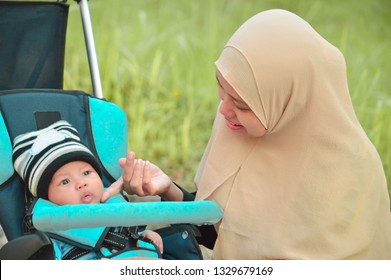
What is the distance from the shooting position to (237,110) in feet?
7.17

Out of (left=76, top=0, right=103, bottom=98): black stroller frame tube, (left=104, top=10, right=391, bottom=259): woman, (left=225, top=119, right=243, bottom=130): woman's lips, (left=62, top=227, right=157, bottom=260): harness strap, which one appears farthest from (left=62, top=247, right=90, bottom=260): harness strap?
(left=76, top=0, right=103, bottom=98): black stroller frame tube

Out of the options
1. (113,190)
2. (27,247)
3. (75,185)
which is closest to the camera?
(27,247)

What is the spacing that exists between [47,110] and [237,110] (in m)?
0.74

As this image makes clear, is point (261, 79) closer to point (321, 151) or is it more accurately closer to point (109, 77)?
point (321, 151)

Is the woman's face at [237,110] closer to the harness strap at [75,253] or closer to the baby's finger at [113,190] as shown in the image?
the baby's finger at [113,190]

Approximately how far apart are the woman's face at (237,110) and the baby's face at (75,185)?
1.55ft

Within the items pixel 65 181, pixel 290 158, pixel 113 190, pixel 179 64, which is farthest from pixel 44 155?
pixel 179 64

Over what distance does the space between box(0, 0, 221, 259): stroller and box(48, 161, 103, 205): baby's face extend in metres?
0.12

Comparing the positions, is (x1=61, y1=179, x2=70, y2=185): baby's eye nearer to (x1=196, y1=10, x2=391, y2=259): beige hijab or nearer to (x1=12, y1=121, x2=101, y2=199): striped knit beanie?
(x1=12, y1=121, x2=101, y2=199): striped knit beanie

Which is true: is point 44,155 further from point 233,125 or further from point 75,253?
point 233,125

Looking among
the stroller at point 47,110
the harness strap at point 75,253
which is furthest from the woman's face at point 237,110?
the harness strap at point 75,253

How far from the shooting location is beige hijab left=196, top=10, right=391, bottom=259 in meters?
2.12
